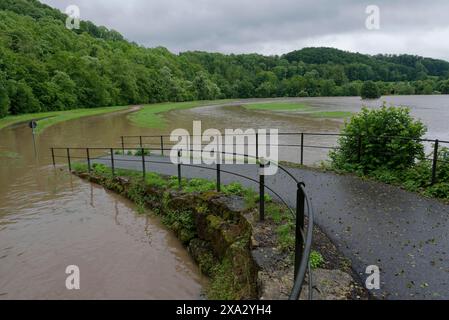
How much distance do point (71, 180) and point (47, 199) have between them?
2.16 m

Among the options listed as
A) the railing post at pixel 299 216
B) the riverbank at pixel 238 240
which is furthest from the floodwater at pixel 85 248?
the railing post at pixel 299 216

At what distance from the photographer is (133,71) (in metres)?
81.9

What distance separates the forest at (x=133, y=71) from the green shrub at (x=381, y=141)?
3770 centimetres

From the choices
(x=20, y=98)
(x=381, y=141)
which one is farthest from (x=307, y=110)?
(x=381, y=141)

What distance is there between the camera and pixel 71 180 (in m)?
12.4

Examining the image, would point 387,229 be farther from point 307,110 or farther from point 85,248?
point 307,110

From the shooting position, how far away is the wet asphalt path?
3926 mm

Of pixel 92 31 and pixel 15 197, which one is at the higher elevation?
pixel 92 31

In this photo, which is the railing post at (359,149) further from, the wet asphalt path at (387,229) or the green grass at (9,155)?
the green grass at (9,155)

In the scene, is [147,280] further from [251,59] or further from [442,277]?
[251,59]

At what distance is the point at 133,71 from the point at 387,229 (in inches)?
3280

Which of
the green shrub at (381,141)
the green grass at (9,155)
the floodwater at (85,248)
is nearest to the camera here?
the floodwater at (85,248)

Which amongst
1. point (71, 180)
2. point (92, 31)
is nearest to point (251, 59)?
point (92, 31)

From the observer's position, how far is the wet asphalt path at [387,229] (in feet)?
12.9
